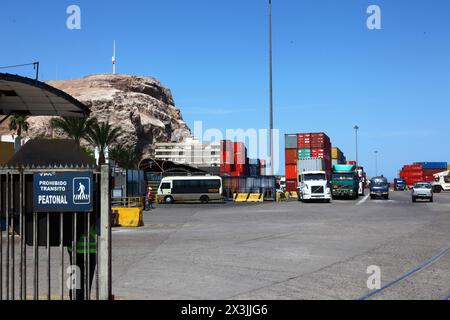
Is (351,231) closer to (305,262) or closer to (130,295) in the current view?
(305,262)

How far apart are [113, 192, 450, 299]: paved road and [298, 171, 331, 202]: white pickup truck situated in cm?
2303

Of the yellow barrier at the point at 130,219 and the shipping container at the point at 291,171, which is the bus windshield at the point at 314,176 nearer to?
the shipping container at the point at 291,171

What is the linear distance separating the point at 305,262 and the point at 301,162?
135ft

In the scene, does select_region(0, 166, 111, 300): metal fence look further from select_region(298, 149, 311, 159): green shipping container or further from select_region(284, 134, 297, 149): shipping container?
select_region(284, 134, 297, 149): shipping container

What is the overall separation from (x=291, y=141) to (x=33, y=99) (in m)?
56.0

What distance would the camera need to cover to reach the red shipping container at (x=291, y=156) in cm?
6397

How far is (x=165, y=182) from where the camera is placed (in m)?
46.8

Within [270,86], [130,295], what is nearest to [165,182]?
[270,86]

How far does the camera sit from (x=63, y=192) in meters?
6.15

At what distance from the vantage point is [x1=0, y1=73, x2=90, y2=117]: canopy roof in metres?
8.95

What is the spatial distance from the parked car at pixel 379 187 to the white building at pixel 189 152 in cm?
10321

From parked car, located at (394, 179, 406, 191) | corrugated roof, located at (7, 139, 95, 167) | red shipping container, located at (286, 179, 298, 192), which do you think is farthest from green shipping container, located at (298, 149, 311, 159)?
corrugated roof, located at (7, 139, 95, 167)

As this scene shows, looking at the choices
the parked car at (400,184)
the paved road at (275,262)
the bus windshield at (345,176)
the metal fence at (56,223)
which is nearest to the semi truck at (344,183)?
the bus windshield at (345,176)

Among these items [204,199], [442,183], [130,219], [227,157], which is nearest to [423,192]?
[204,199]
